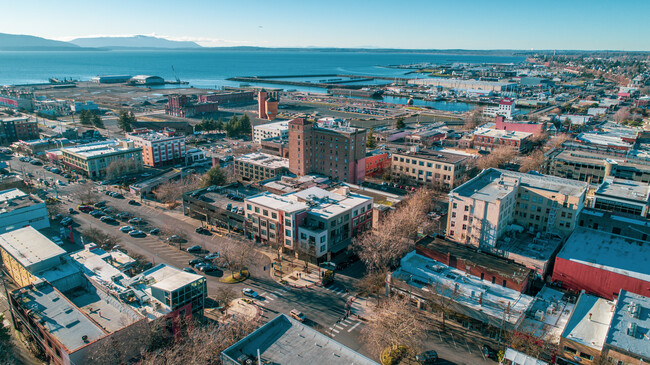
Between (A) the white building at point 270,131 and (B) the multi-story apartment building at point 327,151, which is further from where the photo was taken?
(A) the white building at point 270,131

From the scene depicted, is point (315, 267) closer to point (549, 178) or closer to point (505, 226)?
point (505, 226)

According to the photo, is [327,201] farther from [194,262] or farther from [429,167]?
[429,167]

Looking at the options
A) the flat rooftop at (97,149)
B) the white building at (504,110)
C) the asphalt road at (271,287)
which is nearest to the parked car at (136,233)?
the asphalt road at (271,287)

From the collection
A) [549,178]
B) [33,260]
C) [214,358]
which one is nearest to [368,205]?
[549,178]

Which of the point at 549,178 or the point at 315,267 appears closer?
the point at 315,267

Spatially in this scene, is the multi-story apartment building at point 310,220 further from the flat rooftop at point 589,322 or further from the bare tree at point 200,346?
the flat rooftop at point 589,322

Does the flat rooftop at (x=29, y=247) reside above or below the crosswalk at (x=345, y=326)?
above

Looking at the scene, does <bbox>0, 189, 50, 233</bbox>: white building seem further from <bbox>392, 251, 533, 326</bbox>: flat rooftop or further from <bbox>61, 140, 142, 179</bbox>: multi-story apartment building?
<bbox>392, 251, 533, 326</bbox>: flat rooftop

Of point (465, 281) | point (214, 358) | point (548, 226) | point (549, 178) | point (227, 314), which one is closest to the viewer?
point (214, 358)
